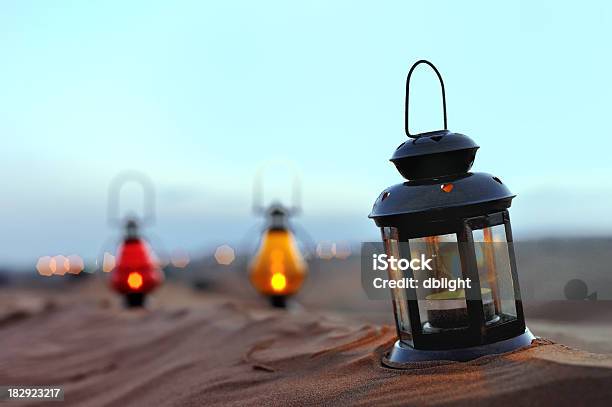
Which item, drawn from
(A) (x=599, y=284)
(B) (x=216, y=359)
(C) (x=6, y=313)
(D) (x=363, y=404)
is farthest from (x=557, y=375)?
(C) (x=6, y=313)

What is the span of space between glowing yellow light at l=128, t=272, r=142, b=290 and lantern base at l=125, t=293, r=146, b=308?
0.13 m

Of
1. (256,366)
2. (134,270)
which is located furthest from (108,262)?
(256,366)

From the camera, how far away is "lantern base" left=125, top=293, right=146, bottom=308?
29.4ft

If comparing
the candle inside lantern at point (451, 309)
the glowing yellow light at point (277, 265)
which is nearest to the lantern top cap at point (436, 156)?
the candle inside lantern at point (451, 309)

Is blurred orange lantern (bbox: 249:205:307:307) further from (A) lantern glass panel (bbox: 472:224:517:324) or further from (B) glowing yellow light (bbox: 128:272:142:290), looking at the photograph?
(A) lantern glass panel (bbox: 472:224:517:324)

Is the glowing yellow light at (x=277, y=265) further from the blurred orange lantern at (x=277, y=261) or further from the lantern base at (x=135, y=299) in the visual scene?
the lantern base at (x=135, y=299)

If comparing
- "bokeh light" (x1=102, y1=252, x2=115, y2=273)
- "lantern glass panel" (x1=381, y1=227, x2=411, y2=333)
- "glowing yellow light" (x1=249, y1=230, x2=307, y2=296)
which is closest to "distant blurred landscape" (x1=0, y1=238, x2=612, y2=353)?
"glowing yellow light" (x1=249, y1=230, x2=307, y2=296)

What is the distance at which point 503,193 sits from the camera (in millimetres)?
3062

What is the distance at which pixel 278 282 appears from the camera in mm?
7941

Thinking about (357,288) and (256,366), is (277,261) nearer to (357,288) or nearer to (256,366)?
(256,366)

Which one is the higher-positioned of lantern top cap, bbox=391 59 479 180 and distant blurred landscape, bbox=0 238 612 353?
lantern top cap, bbox=391 59 479 180

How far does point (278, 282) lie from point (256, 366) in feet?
13.3

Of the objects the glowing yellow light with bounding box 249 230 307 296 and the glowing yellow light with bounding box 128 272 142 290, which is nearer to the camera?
the glowing yellow light with bounding box 249 230 307 296

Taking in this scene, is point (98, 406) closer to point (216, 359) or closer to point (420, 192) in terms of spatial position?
point (216, 359)
